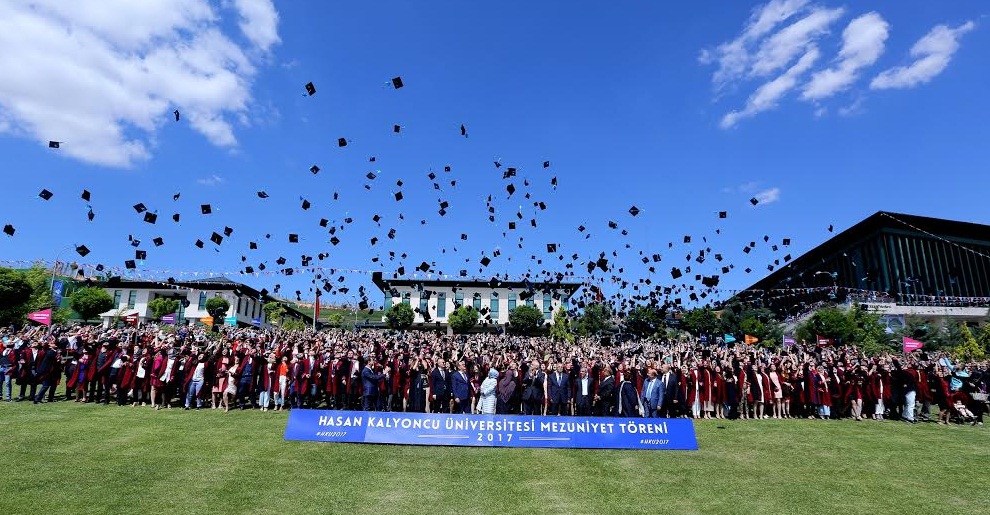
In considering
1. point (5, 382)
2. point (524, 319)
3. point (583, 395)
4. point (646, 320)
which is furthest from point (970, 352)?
point (5, 382)

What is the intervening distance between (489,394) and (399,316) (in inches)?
2147

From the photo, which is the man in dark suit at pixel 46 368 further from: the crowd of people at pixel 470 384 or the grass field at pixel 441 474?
the grass field at pixel 441 474

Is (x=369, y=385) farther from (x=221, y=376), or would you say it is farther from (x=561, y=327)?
(x=561, y=327)

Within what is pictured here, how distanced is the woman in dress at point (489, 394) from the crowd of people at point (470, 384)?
0.10ft

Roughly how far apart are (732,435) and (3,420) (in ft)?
58.3

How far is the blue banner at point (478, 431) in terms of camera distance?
1209cm

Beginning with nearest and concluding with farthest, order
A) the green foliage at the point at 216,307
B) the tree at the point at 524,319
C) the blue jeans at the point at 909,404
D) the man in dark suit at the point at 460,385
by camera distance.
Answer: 1. the man in dark suit at the point at 460,385
2. the blue jeans at the point at 909,404
3. the green foliage at the point at 216,307
4. the tree at the point at 524,319

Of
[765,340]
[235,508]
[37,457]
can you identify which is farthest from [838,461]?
[765,340]

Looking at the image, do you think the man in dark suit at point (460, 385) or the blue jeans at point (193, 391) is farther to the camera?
the blue jeans at point (193, 391)

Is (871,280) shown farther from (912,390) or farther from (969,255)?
(912,390)

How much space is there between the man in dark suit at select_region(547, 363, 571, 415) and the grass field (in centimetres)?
388

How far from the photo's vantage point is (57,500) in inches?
320

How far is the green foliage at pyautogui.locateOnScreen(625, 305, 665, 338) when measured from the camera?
51531mm

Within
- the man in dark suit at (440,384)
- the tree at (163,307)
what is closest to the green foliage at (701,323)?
the man in dark suit at (440,384)
